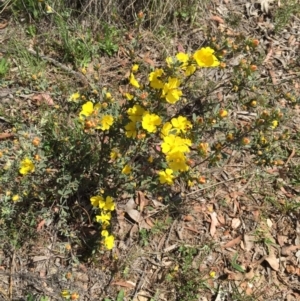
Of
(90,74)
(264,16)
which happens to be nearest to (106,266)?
(90,74)

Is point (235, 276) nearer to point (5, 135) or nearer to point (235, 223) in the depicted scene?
point (235, 223)

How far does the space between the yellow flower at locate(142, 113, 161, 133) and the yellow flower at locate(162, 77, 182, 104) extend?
0.33 feet

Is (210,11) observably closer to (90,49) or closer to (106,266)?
(90,49)

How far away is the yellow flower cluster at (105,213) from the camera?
2.35 meters

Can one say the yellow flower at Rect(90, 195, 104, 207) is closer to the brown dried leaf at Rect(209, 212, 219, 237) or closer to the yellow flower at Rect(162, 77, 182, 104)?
the yellow flower at Rect(162, 77, 182, 104)

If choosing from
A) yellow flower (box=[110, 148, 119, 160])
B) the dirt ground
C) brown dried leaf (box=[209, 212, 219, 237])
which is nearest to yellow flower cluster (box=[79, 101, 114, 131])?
yellow flower (box=[110, 148, 119, 160])

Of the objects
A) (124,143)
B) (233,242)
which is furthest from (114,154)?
(233,242)

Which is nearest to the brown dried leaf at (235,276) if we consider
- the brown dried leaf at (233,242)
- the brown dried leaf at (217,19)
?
the brown dried leaf at (233,242)

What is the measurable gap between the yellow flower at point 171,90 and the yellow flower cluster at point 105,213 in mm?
709

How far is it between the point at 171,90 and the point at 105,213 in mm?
857

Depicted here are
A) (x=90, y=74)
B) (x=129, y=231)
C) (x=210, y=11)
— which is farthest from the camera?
(x=210, y=11)

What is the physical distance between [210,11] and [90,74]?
1260mm

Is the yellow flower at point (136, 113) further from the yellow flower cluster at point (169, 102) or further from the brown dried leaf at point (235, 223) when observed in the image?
the brown dried leaf at point (235, 223)

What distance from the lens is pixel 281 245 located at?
2.82 metres
